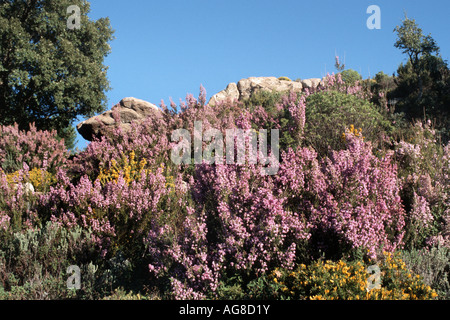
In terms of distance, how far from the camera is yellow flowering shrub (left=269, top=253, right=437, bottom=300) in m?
4.06

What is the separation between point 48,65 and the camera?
19.5 meters

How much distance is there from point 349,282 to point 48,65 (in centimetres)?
1938

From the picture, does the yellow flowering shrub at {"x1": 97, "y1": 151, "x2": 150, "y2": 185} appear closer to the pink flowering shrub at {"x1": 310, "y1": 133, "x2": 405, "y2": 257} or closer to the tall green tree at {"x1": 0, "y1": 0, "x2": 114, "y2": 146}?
the pink flowering shrub at {"x1": 310, "y1": 133, "x2": 405, "y2": 257}

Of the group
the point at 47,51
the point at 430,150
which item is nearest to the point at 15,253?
the point at 430,150

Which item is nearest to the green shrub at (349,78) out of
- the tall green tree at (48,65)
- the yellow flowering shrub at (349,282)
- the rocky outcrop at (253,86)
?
the rocky outcrop at (253,86)

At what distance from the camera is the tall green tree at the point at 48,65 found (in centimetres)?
1950

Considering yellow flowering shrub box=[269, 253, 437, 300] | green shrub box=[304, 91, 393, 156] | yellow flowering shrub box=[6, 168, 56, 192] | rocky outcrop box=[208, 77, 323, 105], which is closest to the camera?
yellow flowering shrub box=[269, 253, 437, 300]

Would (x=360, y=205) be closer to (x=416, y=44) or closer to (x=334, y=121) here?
(x=334, y=121)

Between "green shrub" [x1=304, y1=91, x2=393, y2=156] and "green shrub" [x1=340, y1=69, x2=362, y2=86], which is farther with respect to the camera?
"green shrub" [x1=340, y1=69, x2=362, y2=86]

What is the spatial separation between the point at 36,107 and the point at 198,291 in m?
19.9

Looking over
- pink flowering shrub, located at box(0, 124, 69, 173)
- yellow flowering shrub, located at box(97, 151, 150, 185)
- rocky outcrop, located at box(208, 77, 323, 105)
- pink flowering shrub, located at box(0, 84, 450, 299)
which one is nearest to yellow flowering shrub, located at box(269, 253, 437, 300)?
pink flowering shrub, located at box(0, 84, 450, 299)

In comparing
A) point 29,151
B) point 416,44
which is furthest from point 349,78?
point 29,151

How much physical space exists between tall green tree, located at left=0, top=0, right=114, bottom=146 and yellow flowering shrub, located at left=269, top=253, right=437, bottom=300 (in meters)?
18.3

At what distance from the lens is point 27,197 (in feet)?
25.6
